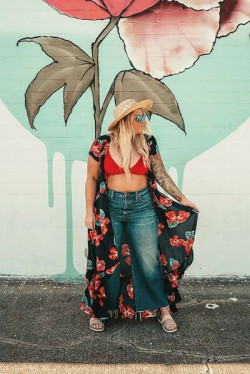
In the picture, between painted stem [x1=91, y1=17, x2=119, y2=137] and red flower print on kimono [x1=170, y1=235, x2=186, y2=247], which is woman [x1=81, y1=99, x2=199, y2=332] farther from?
painted stem [x1=91, y1=17, x2=119, y2=137]

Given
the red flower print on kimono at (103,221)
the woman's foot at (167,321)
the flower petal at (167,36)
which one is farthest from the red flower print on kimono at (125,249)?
the flower petal at (167,36)

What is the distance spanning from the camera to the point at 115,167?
3596 millimetres

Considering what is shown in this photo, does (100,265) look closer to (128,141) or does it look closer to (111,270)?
(111,270)

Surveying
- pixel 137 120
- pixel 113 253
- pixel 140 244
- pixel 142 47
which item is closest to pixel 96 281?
pixel 113 253

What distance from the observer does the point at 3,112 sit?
451 cm

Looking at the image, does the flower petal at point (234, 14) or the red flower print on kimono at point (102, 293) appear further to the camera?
the flower petal at point (234, 14)

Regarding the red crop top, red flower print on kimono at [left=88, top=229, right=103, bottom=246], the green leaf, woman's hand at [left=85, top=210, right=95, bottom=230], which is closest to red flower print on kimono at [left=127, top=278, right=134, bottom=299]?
red flower print on kimono at [left=88, top=229, right=103, bottom=246]

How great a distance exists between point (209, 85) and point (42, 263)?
221 cm

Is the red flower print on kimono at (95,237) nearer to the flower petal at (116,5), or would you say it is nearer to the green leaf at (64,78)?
the green leaf at (64,78)

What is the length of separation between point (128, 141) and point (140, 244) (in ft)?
2.53

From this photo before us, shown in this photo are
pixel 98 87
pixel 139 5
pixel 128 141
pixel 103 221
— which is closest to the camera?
pixel 128 141

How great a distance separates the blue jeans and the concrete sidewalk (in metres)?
0.23

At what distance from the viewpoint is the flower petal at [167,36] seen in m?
4.38

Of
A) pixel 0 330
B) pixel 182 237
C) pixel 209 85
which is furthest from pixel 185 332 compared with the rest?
pixel 209 85
